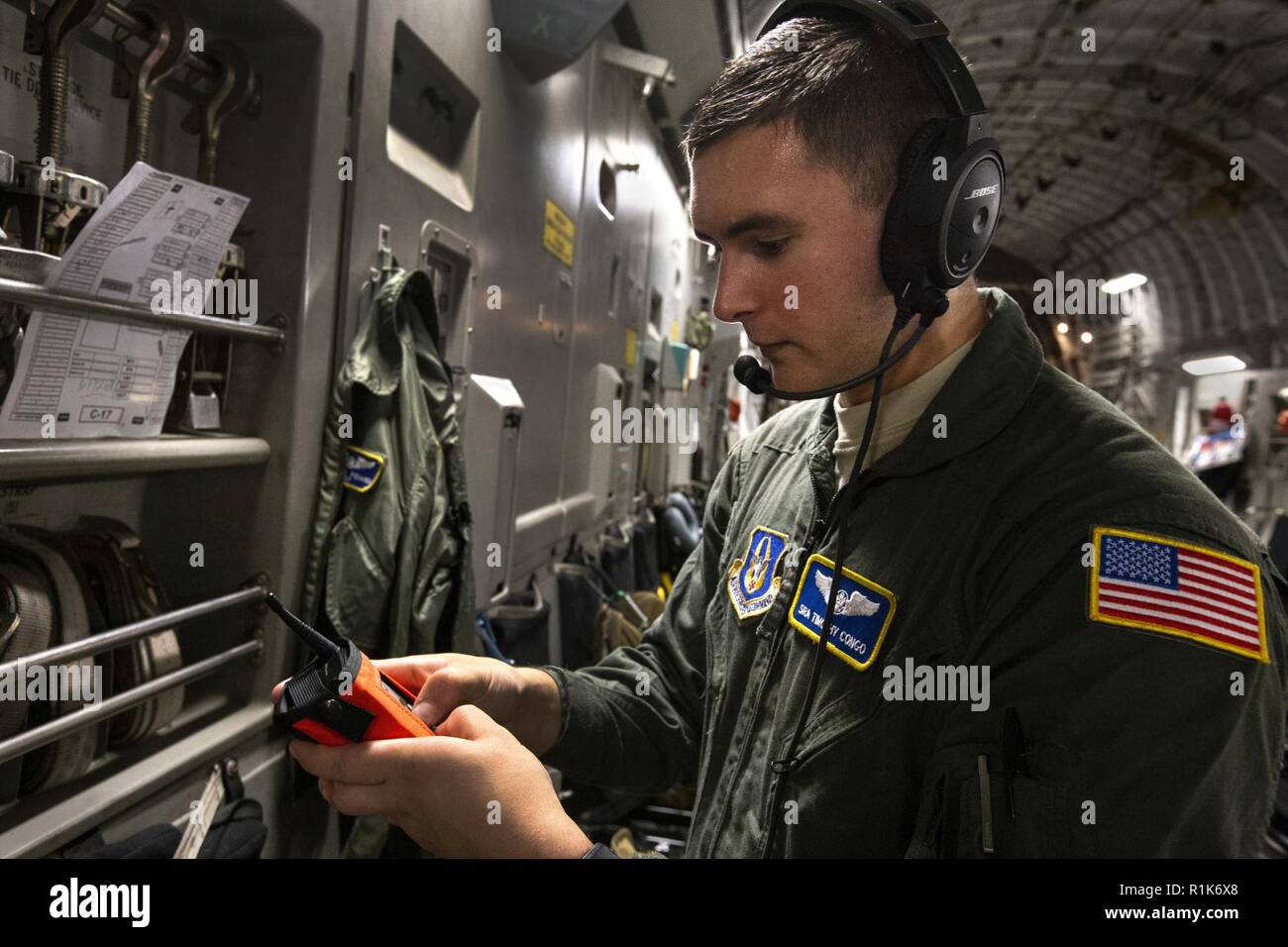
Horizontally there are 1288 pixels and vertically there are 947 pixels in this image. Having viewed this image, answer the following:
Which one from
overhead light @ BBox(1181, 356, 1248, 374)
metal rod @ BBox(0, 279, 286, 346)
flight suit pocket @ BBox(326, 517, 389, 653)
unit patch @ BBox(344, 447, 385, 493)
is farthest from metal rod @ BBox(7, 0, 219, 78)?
overhead light @ BBox(1181, 356, 1248, 374)

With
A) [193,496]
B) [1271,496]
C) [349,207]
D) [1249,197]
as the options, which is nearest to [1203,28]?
[1249,197]

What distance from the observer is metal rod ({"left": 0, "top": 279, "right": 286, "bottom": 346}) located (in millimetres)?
1082

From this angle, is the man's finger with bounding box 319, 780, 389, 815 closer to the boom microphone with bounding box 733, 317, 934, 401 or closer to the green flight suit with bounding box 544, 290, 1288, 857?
the green flight suit with bounding box 544, 290, 1288, 857

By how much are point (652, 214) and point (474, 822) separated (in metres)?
5.33

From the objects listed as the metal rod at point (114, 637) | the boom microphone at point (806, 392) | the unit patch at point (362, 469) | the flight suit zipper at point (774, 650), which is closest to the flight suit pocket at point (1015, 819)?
the flight suit zipper at point (774, 650)

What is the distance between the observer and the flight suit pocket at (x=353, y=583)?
1.84 meters

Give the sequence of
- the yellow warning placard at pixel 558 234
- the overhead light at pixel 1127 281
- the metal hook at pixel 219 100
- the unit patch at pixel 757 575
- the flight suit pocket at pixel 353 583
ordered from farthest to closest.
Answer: the overhead light at pixel 1127 281, the yellow warning placard at pixel 558 234, the flight suit pocket at pixel 353 583, the metal hook at pixel 219 100, the unit patch at pixel 757 575

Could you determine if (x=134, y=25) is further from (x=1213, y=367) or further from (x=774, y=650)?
(x=1213, y=367)

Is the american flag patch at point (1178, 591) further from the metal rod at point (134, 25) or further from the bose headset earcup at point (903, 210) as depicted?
the metal rod at point (134, 25)

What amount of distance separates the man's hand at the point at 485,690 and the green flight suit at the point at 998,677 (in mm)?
42

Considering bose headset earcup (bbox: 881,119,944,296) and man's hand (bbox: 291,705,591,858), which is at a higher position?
bose headset earcup (bbox: 881,119,944,296)

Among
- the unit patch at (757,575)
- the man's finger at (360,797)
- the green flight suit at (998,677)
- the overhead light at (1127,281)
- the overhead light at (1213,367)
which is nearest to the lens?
the green flight suit at (998,677)

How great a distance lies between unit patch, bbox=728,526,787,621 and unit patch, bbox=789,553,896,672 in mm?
60

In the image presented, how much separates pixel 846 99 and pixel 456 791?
0.96 m
